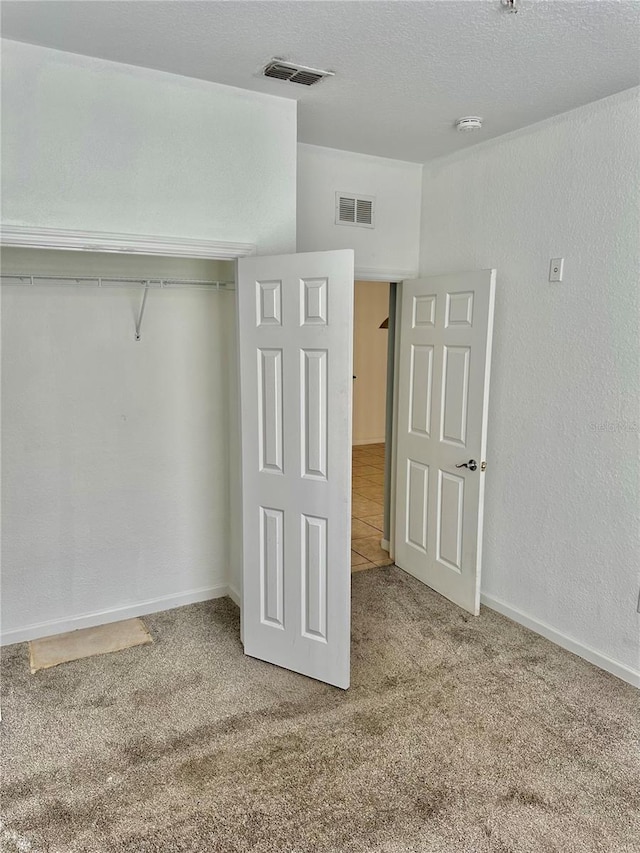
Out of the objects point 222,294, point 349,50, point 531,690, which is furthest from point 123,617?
point 349,50

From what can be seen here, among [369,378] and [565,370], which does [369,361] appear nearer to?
[369,378]

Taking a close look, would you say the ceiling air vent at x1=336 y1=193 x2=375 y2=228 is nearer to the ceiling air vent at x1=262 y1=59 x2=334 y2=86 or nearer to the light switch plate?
the ceiling air vent at x1=262 y1=59 x2=334 y2=86

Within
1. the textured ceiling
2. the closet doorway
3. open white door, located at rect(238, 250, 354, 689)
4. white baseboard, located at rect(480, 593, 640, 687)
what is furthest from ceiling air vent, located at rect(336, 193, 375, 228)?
the closet doorway

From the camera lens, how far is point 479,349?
10.9ft

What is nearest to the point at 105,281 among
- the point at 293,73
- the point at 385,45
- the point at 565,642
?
the point at 293,73

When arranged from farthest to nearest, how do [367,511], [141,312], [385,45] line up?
[367,511] → [141,312] → [385,45]

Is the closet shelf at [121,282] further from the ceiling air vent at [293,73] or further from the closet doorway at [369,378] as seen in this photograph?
the closet doorway at [369,378]

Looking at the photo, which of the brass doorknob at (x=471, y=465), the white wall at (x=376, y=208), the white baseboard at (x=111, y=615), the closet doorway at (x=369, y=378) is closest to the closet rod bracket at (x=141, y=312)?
the white wall at (x=376, y=208)

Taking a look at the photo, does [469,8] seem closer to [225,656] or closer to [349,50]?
[349,50]

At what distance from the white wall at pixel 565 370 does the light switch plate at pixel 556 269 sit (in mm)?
32

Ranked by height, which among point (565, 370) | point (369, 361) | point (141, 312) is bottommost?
point (369, 361)

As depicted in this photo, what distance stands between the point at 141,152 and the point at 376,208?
1664 mm

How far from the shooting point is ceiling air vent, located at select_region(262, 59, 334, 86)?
96.4 inches

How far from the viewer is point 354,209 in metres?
3.71
